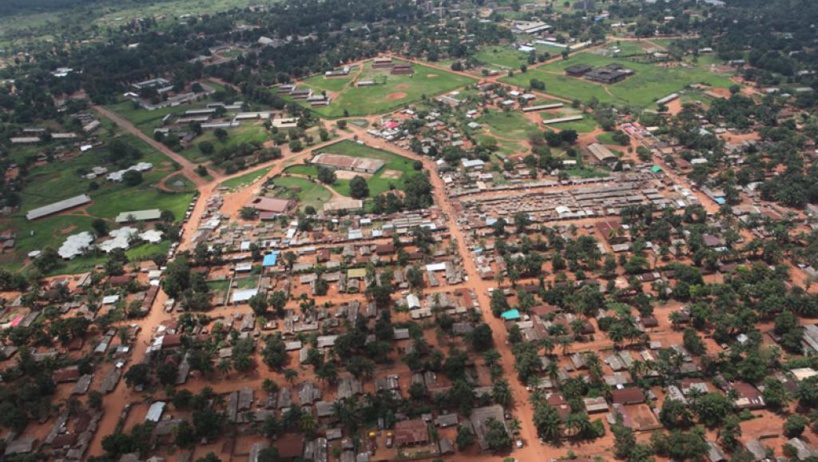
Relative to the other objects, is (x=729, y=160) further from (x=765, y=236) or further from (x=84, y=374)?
(x=84, y=374)

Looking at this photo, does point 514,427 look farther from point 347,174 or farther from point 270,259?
point 347,174

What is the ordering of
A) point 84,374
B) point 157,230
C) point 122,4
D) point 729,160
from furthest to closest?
point 122,4
point 729,160
point 157,230
point 84,374

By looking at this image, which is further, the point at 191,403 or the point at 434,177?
the point at 434,177

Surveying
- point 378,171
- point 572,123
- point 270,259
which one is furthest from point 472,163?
point 270,259

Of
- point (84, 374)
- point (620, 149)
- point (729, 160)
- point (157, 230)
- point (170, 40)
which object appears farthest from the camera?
point (170, 40)

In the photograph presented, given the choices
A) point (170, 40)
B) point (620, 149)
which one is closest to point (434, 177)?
point (620, 149)

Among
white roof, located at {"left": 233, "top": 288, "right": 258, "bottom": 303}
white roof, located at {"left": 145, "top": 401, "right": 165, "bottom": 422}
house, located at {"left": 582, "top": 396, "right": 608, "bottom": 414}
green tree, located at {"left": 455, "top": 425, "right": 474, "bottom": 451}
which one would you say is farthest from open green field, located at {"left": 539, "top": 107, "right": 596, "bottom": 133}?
white roof, located at {"left": 145, "top": 401, "right": 165, "bottom": 422}

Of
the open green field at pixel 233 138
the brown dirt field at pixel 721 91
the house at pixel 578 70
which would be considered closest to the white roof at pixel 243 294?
the open green field at pixel 233 138
